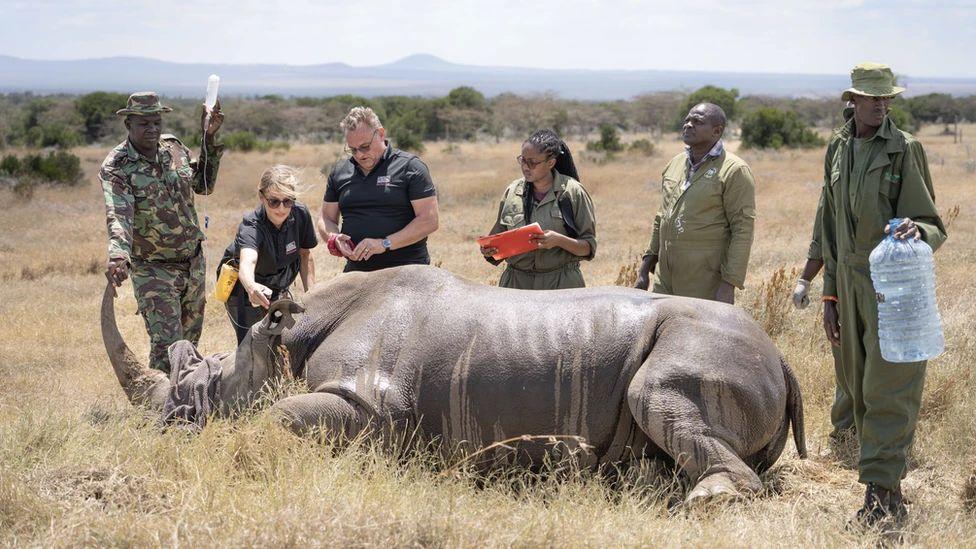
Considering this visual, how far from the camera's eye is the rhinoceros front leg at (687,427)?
4.59 meters

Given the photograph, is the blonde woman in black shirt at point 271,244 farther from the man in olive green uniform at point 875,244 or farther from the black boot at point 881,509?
the black boot at point 881,509

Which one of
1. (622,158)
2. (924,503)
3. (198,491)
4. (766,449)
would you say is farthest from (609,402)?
(622,158)

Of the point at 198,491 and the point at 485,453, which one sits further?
the point at 485,453

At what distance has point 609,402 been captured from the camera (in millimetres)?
4848

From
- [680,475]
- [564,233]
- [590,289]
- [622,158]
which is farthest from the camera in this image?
[622,158]

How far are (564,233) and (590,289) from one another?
3.84ft

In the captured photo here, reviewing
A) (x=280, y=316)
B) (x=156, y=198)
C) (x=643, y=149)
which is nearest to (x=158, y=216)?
(x=156, y=198)

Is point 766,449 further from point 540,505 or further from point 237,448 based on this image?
point 237,448

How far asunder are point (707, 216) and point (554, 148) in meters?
1.08

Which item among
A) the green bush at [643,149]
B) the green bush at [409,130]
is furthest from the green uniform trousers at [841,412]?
the green bush at [409,130]

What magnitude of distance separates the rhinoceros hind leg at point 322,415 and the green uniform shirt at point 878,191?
2.64 meters

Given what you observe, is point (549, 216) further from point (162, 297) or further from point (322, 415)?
point (162, 297)

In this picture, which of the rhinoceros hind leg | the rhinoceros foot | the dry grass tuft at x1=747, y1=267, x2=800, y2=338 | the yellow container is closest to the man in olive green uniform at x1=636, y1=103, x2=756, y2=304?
the rhinoceros foot

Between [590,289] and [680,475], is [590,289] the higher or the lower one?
the higher one
